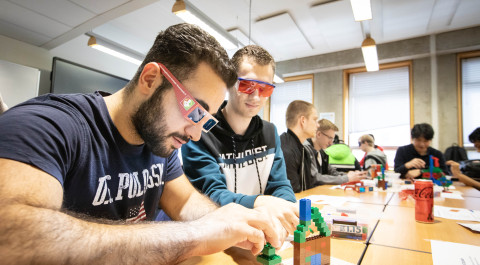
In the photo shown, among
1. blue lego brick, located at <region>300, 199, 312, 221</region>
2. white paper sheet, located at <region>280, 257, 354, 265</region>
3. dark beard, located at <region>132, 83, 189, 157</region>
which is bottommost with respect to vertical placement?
white paper sheet, located at <region>280, 257, 354, 265</region>

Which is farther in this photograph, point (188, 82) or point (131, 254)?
point (188, 82)

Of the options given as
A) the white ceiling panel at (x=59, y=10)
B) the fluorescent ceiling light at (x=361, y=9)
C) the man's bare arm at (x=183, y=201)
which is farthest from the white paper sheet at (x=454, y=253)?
the white ceiling panel at (x=59, y=10)

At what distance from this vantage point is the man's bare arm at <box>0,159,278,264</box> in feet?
1.69

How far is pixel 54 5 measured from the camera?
372cm

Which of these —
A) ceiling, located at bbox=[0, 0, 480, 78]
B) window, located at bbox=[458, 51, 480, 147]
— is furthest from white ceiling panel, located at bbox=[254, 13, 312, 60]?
window, located at bbox=[458, 51, 480, 147]

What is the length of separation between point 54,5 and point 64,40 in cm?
124

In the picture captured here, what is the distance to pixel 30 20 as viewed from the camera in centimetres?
415

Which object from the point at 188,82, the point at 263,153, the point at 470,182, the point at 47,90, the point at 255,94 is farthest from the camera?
the point at 47,90

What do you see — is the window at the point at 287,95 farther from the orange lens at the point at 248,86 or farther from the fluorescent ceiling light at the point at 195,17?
the orange lens at the point at 248,86

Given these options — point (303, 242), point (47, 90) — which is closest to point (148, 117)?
point (303, 242)

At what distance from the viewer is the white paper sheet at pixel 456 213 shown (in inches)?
56.2

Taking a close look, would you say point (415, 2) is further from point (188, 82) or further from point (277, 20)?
point (188, 82)

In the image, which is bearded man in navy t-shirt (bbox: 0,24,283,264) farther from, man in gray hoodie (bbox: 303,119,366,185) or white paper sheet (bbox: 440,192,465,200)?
white paper sheet (bbox: 440,192,465,200)

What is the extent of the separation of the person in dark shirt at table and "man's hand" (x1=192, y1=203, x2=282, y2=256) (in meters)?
3.18
